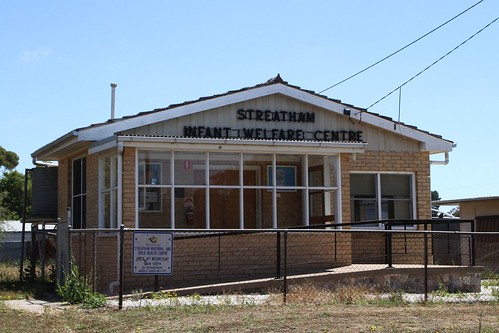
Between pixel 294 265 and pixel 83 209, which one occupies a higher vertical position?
pixel 83 209

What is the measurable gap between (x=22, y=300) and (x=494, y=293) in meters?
9.15

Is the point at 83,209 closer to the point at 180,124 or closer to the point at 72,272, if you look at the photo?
the point at 180,124

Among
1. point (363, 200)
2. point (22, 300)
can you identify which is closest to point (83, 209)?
point (22, 300)

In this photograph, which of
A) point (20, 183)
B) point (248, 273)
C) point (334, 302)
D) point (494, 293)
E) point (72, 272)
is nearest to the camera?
point (334, 302)

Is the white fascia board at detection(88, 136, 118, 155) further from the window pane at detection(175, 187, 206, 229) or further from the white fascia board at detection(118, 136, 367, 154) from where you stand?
the window pane at detection(175, 187, 206, 229)

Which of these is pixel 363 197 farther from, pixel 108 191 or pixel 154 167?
pixel 108 191

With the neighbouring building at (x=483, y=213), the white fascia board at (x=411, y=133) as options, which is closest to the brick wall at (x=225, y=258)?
the white fascia board at (x=411, y=133)

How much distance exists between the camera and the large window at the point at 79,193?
66.2 ft

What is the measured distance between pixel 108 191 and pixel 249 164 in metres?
3.29

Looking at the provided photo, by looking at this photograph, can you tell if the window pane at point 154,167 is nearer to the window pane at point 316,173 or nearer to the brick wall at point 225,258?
the brick wall at point 225,258

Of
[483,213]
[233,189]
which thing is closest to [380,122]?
[233,189]

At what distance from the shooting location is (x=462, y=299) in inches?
574

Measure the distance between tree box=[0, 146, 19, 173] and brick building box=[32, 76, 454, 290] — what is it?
4586 cm

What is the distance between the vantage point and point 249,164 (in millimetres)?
18266
